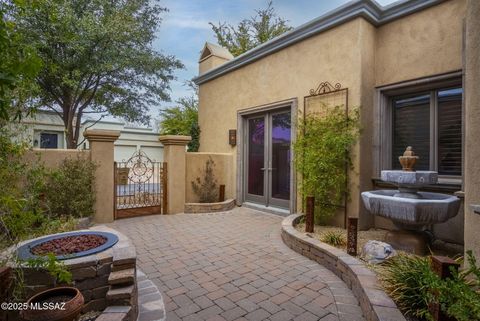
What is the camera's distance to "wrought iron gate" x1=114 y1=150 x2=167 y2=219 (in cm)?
608

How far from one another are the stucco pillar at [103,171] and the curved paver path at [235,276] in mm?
541

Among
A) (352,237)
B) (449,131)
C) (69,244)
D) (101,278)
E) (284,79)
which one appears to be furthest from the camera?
(284,79)

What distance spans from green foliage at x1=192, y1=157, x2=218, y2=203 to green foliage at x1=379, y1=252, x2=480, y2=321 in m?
4.87

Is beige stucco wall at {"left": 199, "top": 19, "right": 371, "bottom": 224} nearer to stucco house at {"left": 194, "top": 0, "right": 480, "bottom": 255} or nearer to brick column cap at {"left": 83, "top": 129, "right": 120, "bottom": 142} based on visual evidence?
stucco house at {"left": 194, "top": 0, "right": 480, "bottom": 255}

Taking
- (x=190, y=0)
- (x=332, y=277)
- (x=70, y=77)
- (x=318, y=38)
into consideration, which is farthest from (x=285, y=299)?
(x=70, y=77)

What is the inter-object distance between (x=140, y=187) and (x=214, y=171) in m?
2.02

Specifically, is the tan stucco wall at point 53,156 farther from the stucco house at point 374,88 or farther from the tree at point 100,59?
the stucco house at point 374,88

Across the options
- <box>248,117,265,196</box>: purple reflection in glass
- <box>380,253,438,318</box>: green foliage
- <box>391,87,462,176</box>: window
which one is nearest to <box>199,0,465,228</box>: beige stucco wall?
<box>391,87,462,176</box>: window

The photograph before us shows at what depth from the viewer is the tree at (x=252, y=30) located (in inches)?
529

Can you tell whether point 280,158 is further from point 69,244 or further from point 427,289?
point 69,244

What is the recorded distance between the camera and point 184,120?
11953mm

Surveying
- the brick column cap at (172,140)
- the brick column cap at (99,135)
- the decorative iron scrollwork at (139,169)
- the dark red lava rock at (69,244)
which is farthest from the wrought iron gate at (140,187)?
the dark red lava rock at (69,244)

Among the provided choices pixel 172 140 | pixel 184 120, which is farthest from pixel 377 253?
pixel 184 120

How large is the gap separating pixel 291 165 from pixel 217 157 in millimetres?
2369
